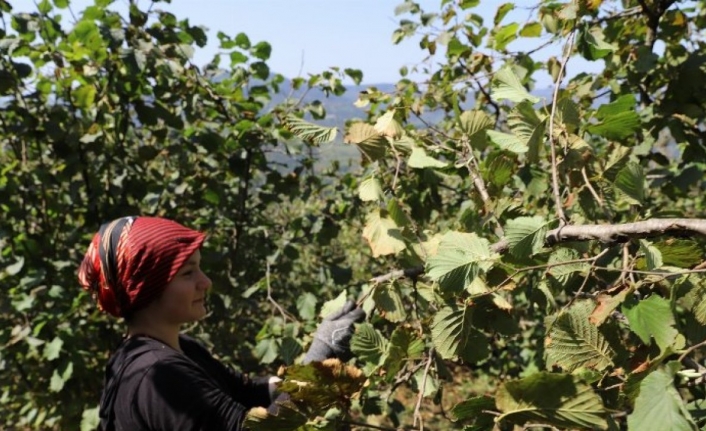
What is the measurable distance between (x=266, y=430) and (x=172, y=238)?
3.25ft

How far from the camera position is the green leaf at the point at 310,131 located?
1.39 metres

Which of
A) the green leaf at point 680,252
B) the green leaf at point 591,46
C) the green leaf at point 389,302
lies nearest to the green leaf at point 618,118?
the green leaf at point 591,46

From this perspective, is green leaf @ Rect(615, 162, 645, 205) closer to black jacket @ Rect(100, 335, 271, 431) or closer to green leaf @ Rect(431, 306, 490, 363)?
green leaf @ Rect(431, 306, 490, 363)

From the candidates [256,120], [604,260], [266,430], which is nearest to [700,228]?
[266,430]

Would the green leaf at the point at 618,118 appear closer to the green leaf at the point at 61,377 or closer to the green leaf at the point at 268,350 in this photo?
the green leaf at the point at 268,350

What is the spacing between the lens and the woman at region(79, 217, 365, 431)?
139 cm

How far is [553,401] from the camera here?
66 centimetres

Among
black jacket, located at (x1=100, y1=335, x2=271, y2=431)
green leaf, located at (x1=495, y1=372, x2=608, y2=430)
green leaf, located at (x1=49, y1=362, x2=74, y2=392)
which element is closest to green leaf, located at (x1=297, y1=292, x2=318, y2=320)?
black jacket, located at (x1=100, y1=335, x2=271, y2=431)

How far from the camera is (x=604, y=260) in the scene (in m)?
1.63

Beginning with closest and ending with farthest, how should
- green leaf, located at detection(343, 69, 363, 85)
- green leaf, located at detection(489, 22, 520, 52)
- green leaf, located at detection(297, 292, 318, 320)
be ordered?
green leaf, located at detection(489, 22, 520, 52), green leaf, located at detection(297, 292, 318, 320), green leaf, located at detection(343, 69, 363, 85)

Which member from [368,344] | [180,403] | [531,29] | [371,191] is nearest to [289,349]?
[180,403]

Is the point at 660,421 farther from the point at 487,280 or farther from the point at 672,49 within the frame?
the point at 672,49

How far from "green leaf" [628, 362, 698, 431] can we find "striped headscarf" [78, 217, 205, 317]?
140cm

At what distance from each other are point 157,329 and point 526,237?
1263 millimetres
